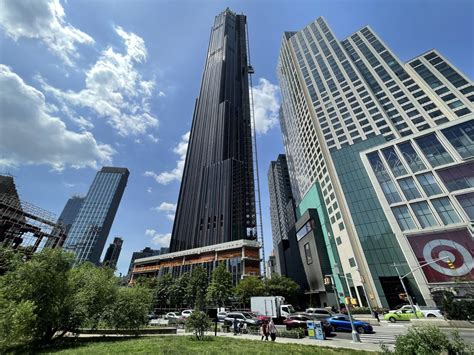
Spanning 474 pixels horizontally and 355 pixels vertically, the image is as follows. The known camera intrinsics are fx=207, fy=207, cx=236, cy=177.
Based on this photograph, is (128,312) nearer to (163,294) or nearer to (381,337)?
(381,337)

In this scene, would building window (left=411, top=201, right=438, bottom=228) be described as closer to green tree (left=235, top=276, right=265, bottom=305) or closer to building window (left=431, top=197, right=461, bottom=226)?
building window (left=431, top=197, right=461, bottom=226)

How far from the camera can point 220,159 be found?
107625 millimetres

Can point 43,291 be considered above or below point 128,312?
above

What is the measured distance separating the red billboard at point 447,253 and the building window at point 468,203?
3397 mm

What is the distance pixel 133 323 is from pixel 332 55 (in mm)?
102224

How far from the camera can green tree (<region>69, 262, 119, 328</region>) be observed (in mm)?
19247

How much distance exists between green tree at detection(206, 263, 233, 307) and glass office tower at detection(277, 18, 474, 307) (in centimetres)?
2781

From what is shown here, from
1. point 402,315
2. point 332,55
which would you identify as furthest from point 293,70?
point 402,315

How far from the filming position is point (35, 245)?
48.5 meters

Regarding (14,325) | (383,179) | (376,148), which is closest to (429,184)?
(383,179)

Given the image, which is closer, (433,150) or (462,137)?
(462,137)

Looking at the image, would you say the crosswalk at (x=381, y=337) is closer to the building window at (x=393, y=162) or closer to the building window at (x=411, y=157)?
the building window at (x=393, y=162)

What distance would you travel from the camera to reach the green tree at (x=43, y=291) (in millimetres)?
15398

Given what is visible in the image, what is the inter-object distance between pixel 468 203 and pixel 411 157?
1399cm
